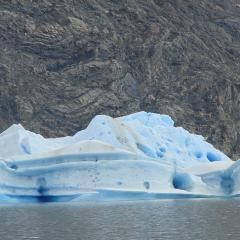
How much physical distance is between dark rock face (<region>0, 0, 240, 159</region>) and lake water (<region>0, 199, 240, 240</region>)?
13.7m

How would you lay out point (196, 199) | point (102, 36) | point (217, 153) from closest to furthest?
point (196, 199) → point (217, 153) → point (102, 36)

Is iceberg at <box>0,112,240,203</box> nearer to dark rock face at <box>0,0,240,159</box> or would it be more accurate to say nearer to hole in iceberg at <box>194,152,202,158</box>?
hole in iceberg at <box>194,152,202,158</box>

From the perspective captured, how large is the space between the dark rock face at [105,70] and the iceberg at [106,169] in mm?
9678

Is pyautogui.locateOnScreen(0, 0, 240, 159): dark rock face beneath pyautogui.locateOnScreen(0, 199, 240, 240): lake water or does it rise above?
above

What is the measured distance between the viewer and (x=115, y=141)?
69.1 feet

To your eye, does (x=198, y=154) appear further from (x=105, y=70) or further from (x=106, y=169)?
(x=105, y=70)

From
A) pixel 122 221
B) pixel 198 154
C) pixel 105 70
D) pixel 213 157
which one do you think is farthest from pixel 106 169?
pixel 105 70

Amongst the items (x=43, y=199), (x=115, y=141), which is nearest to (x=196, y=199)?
(x=115, y=141)

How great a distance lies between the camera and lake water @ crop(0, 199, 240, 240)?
11453 millimetres

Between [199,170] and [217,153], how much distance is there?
8.51ft

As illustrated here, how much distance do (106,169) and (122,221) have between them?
5874mm

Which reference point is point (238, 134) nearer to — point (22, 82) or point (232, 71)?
point (232, 71)

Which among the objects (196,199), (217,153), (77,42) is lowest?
(196,199)

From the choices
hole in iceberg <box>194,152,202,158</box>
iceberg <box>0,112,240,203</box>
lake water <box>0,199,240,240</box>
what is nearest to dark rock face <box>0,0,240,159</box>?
hole in iceberg <box>194,152,202,158</box>
